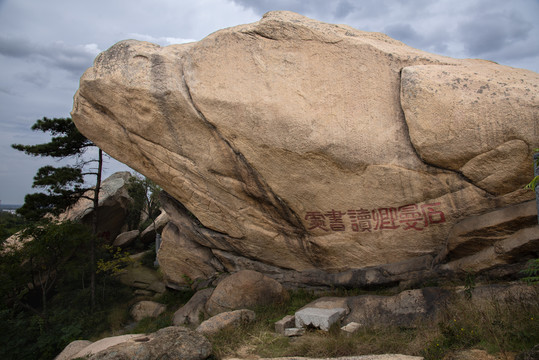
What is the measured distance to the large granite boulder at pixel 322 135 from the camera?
7.76m

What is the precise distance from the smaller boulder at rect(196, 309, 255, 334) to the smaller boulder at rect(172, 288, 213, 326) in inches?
82.4

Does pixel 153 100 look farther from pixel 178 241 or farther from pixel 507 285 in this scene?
pixel 507 285

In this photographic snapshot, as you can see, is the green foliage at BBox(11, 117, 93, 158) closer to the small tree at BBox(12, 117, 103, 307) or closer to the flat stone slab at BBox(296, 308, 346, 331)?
the small tree at BBox(12, 117, 103, 307)

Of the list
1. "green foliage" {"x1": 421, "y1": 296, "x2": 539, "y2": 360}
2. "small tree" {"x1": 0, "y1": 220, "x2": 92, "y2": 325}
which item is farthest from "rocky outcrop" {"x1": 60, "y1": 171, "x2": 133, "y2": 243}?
"green foliage" {"x1": 421, "y1": 296, "x2": 539, "y2": 360}

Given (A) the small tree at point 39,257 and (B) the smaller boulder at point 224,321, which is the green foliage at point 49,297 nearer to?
(A) the small tree at point 39,257

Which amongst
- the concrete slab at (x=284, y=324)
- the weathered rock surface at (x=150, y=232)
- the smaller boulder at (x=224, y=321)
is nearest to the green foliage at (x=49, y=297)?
the smaller boulder at (x=224, y=321)

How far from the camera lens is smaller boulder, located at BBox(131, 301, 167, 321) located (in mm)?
12219

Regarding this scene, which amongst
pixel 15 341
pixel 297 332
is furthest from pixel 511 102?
pixel 15 341

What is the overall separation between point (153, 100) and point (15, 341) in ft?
22.9

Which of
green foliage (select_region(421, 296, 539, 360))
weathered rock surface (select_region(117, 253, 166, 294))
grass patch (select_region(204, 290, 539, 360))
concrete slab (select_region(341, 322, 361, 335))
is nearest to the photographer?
green foliage (select_region(421, 296, 539, 360))

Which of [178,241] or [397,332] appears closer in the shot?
[397,332]

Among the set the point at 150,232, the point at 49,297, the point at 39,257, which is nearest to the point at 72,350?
the point at 39,257

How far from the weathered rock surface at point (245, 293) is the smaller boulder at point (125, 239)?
1252 centimetres

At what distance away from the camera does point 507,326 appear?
502cm
